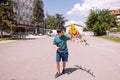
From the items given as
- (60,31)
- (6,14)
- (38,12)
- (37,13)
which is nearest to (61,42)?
(60,31)

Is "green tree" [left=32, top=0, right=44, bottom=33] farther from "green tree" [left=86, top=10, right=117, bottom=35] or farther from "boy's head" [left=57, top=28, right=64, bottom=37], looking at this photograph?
"boy's head" [left=57, top=28, right=64, bottom=37]

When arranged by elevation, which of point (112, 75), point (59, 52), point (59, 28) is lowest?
point (112, 75)

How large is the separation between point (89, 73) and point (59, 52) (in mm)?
1344

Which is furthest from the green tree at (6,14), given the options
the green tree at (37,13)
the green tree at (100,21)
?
the green tree at (37,13)

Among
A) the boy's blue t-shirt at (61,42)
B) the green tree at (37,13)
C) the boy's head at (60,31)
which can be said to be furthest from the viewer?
the green tree at (37,13)

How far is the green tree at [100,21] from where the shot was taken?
73.4 meters

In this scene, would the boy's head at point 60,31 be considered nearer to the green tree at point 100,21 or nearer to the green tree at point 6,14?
the green tree at point 6,14

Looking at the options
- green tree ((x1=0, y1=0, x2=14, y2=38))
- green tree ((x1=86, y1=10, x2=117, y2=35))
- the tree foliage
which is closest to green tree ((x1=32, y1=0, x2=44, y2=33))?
the tree foliage

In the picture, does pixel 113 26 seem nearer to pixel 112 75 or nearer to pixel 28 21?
pixel 28 21

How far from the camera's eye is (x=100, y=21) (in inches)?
2975

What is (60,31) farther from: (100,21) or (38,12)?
(38,12)

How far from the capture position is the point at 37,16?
91938 mm

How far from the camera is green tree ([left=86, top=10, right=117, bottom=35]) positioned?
73.4m

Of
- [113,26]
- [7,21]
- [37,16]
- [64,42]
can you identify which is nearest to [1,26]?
[7,21]
